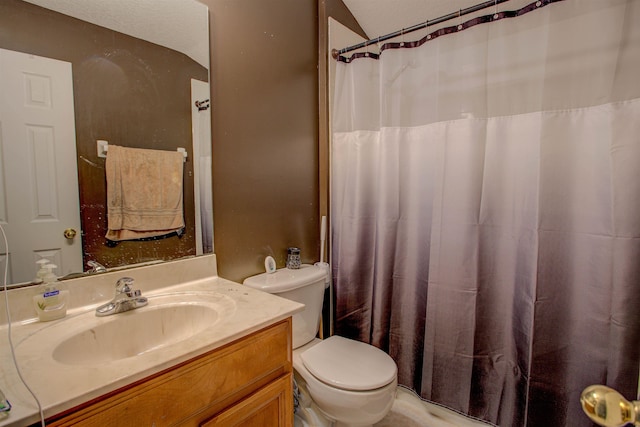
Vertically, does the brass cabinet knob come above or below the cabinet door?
above

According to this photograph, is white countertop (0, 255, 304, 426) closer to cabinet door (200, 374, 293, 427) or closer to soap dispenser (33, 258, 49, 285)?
soap dispenser (33, 258, 49, 285)

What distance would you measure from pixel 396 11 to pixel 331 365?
6.31 ft

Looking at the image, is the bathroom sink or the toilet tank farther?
the toilet tank

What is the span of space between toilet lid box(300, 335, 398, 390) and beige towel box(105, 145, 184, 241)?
0.81 meters

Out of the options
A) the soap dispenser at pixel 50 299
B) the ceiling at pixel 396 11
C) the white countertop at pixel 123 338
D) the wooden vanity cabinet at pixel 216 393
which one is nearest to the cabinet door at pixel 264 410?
the wooden vanity cabinet at pixel 216 393

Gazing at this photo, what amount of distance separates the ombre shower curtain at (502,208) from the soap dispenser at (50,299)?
49.2 inches

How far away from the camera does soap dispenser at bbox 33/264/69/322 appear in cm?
86

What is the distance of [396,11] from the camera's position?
1772 mm

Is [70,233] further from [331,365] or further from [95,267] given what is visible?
[331,365]

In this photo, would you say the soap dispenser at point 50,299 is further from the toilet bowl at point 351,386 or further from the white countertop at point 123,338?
the toilet bowl at point 351,386

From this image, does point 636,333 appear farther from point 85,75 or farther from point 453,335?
point 85,75

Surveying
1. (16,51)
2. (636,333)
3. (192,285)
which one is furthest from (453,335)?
(16,51)

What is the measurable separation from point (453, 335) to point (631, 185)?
2.95 ft

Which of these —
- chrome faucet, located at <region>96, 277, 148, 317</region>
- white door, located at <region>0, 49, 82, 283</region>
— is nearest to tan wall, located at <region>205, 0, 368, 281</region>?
chrome faucet, located at <region>96, 277, 148, 317</region>
